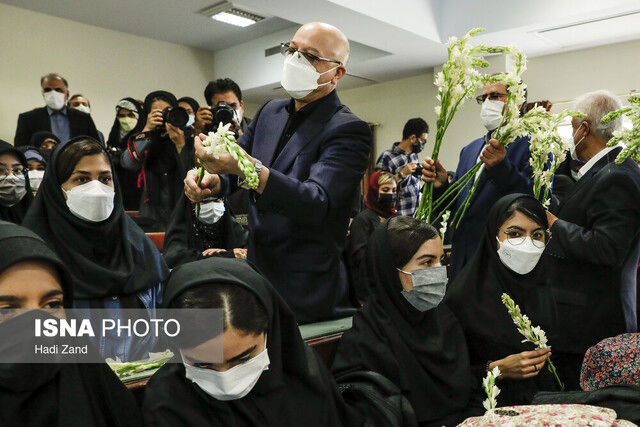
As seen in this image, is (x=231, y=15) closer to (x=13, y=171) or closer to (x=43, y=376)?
(x=13, y=171)

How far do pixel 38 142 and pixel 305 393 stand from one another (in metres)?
3.99

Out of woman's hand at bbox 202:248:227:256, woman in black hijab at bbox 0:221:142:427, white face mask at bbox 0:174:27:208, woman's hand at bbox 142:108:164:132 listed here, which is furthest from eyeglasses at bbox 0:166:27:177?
woman in black hijab at bbox 0:221:142:427

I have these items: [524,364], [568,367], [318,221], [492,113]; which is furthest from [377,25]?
[524,364]

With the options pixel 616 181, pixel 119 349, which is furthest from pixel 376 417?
pixel 616 181

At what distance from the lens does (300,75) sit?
1858 mm

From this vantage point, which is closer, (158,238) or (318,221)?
(318,221)

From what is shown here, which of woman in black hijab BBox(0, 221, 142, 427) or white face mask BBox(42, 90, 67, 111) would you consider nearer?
woman in black hijab BBox(0, 221, 142, 427)

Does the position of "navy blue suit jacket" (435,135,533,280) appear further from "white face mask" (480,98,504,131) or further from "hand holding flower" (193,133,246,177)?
"hand holding flower" (193,133,246,177)

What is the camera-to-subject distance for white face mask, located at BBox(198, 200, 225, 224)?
2.79 meters

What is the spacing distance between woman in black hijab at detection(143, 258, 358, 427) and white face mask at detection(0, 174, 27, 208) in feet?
6.19

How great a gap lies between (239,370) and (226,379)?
0.04 meters

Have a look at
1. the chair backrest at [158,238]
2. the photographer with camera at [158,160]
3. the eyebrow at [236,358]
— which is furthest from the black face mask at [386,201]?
the eyebrow at [236,358]

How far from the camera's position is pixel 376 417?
4.81 feet

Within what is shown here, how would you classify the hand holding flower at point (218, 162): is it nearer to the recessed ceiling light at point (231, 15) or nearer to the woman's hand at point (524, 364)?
the woman's hand at point (524, 364)
